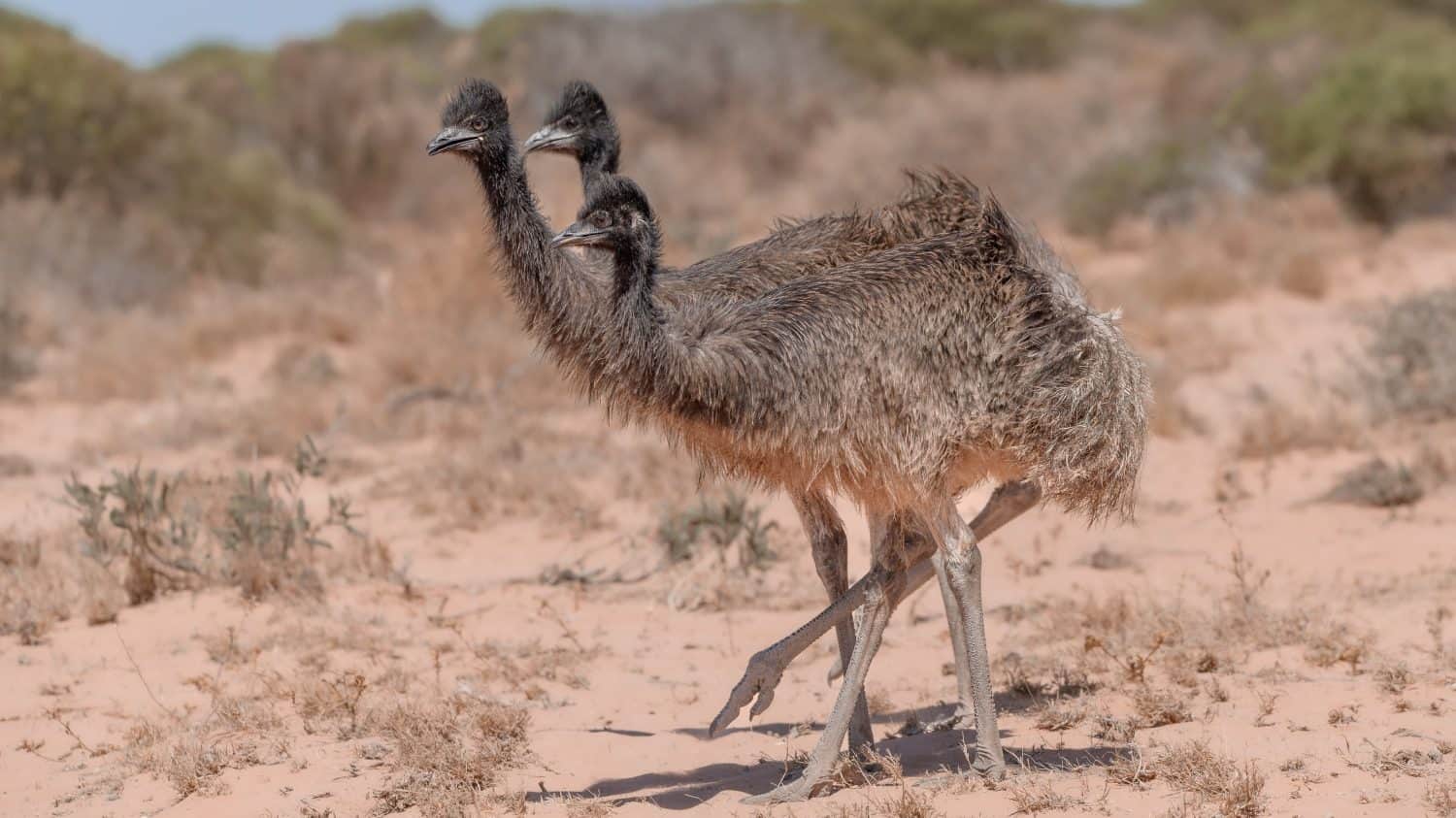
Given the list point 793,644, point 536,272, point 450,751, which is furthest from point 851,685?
point 536,272

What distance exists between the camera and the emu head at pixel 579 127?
5.63 metres

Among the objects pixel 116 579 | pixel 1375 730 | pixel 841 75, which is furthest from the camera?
pixel 841 75

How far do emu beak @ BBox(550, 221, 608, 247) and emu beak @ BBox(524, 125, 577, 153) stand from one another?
1454 mm

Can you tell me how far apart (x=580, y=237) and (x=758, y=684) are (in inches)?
56.6

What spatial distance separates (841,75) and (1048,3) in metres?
10.9

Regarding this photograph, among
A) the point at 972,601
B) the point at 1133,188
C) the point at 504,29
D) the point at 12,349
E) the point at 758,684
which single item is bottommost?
the point at 758,684

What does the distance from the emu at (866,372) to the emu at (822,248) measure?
295mm

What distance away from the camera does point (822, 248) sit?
17.5 ft

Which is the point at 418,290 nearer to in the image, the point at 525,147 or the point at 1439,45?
the point at 525,147

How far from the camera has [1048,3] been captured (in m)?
35.9

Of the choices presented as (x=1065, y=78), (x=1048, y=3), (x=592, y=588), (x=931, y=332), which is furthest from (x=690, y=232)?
(x=1048, y=3)

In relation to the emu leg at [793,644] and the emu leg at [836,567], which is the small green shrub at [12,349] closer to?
the emu leg at [836,567]

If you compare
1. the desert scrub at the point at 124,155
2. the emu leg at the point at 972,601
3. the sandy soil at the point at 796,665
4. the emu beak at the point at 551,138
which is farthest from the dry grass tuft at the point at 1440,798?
the desert scrub at the point at 124,155

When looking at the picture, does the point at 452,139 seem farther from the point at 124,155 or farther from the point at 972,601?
the point at 124,155
